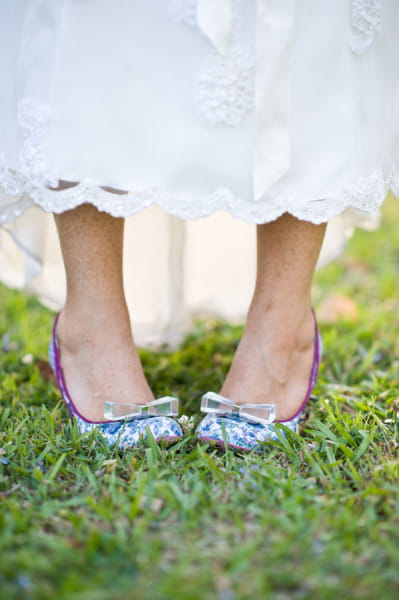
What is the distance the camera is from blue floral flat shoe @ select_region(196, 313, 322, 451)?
1260mm

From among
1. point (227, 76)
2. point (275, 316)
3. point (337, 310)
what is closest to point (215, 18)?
point (227, 76)

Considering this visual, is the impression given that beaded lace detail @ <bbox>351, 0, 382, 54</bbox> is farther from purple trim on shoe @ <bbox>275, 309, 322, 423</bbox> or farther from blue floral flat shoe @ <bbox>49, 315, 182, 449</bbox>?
blue floral flat shoe @ <bbox>49, 315, 182, 449</bbox>

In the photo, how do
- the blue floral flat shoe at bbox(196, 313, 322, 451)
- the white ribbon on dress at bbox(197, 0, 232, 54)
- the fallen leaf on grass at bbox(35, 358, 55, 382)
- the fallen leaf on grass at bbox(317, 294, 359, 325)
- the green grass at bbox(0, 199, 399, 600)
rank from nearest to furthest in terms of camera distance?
the green grass at bbox(0, 199, 399, 600)
the white ribbon on dress at bbox(197, 0, 232, 54)
the blue floral flat shoe at bbox(196, 313, 322, 451)
the fallen leaf on grass at bbox(35, 358, 55, 382)
the fallen leaf on grass at bbox(317, 294, 359, 325)

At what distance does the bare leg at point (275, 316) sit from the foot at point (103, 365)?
0.24m

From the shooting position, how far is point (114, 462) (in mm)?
1151

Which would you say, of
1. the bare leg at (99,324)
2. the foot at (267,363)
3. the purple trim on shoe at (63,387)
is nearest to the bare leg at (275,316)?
the foot at (267,363)

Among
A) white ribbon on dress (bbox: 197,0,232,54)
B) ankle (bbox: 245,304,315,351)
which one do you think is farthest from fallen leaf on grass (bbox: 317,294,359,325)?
white ribbon on dress (bbox: 197,0,232,54)

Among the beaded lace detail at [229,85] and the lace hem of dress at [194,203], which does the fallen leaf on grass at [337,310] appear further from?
the beaded lace detail at [229,85]

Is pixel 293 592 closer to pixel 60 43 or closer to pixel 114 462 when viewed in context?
pixel 114 462

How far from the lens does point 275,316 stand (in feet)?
4.55

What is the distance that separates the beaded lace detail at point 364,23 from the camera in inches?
45.4

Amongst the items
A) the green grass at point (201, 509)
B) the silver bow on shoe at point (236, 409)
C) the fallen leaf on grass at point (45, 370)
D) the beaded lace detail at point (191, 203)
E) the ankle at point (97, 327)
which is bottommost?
the green grass at point (201, 509)

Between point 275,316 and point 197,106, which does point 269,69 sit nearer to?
point 197,106

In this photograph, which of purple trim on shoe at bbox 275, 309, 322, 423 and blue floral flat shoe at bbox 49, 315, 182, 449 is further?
purple trim on shoe at bbox 275, 309, 322, 423
